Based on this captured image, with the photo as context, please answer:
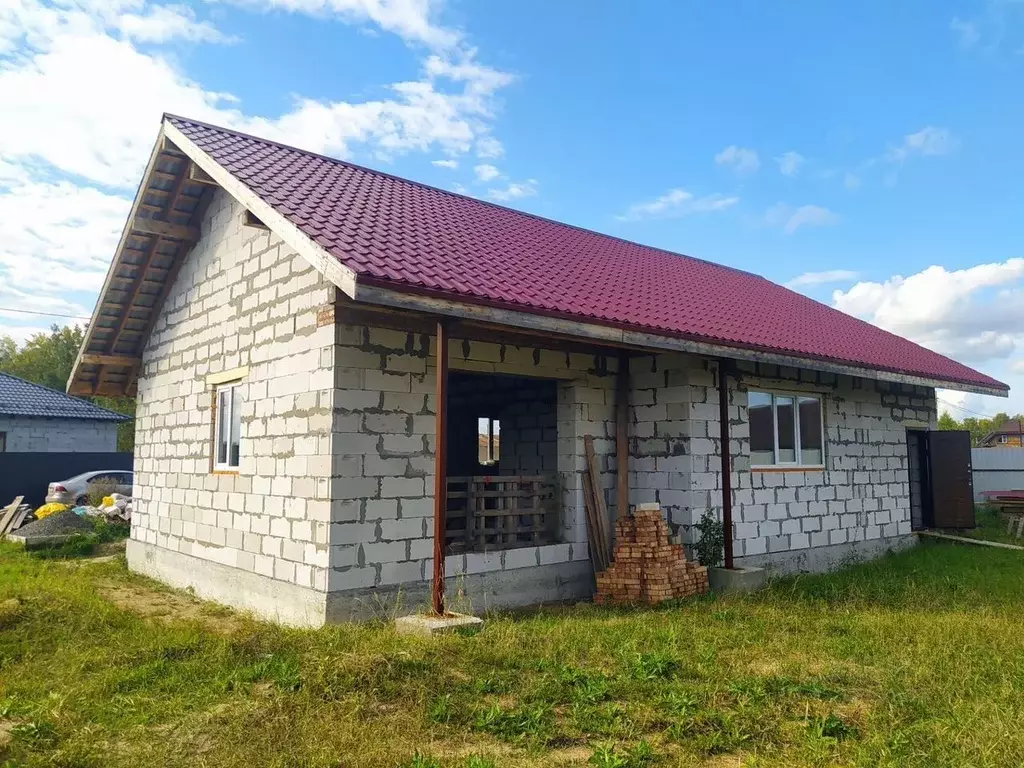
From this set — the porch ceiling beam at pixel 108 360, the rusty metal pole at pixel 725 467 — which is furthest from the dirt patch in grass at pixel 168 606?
the rusty metal pole at pixel 725 467

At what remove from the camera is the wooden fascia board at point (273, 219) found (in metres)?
6.29

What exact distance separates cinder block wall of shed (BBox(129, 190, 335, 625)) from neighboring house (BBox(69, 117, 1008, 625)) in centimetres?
4

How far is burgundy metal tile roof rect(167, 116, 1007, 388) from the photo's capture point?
7.27 meters

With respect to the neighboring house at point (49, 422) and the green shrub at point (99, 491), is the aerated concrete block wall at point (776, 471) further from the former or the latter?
the neighboring house at point (49, 422)

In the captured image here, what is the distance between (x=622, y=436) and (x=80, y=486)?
16.2 meters

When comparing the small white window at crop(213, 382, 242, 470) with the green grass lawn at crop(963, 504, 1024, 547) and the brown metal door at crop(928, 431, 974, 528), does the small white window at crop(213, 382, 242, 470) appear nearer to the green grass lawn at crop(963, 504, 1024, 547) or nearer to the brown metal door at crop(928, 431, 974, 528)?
the brown metal door at crop(928, 431, 974, 528)

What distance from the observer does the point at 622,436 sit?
9859 mm

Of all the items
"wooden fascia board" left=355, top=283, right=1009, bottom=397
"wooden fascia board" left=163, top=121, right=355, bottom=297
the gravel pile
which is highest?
"wooden fascia board" left=163, top=121, right=355, bottom=297

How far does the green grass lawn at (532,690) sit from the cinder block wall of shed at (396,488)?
0.58m

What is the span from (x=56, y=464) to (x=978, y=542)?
22.2 meters

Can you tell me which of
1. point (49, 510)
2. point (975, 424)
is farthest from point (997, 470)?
point (975, 424)

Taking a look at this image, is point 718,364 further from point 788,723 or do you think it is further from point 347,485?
point 788,723

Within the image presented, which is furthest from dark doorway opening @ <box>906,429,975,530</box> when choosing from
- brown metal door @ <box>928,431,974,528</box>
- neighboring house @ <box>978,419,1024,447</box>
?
neighboring house @ <box>978,419,1024,447</box>

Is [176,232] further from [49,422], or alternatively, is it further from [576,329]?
[49,422]
